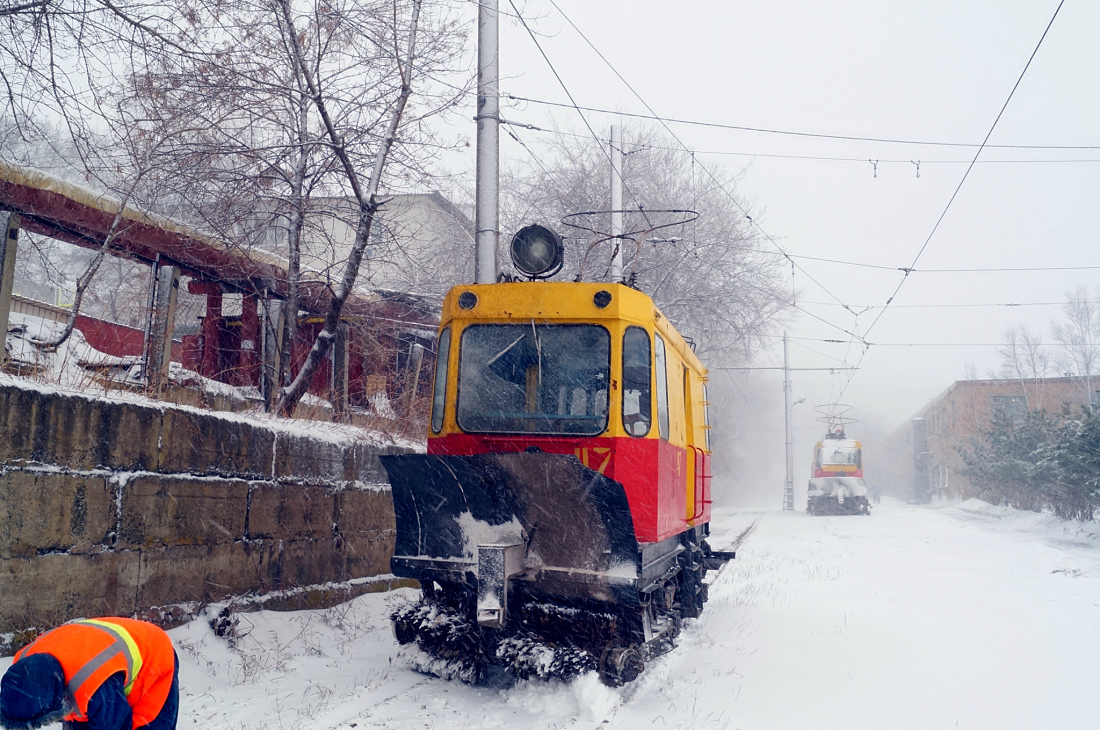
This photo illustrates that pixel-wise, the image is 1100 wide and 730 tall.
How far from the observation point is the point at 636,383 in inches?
238

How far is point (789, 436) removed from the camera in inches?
1475

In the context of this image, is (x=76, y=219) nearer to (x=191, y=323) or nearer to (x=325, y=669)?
(x=325, y=669)

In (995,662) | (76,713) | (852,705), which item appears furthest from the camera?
(995,662)

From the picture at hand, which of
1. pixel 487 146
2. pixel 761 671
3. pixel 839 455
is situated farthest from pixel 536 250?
pixel 839 455

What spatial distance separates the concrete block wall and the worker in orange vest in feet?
7.50

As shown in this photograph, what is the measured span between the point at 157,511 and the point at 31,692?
353cm

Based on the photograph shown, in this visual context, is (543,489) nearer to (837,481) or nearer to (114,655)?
(114,655)

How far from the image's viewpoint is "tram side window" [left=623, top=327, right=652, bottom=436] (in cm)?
595

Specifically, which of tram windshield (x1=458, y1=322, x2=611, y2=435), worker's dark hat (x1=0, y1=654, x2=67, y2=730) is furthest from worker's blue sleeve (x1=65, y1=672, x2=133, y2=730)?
tram windshield (x1=458, y1=322, x2=611, y2=435)

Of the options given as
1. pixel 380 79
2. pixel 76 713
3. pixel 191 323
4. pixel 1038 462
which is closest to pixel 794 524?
pixel 1038 462

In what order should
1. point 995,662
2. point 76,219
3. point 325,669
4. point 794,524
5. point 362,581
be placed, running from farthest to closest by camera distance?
point 794,524, point 362,581, point 76,219, point 995,662, point 325,669

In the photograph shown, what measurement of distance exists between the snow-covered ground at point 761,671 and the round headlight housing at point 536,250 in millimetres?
3315

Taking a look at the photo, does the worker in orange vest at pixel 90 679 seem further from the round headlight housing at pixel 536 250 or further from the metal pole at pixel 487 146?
the metal pole at pixel 487 146

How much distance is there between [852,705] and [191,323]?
16.3 m
